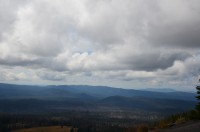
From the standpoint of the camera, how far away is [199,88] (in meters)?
49.2

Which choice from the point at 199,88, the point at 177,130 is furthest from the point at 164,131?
the point at 199,88

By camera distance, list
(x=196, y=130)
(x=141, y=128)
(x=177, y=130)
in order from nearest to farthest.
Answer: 1. (x=196, y=130)
2. (x=177, y=130)
3. (x=141, y=128)

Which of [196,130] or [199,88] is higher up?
[199,88]

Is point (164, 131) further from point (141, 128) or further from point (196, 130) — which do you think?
point (196, 130)

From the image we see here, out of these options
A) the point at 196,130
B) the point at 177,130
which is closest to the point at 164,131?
the point at 177,130

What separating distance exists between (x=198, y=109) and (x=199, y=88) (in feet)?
11.8

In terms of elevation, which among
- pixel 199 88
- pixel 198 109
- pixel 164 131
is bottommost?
pixel 164 131

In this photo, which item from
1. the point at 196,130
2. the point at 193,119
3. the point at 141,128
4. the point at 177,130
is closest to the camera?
the point at 196,130

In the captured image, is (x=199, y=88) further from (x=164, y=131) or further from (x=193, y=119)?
(x=164, y=131)

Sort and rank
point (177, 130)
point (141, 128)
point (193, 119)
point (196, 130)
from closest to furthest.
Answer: point (196, 130) → point (177, 130) → point (141, 128) → point (193, 119)

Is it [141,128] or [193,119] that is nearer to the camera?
[141,128]

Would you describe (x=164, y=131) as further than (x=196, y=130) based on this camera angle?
Yes

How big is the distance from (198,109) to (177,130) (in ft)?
24.1

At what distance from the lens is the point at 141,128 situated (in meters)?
47.7
